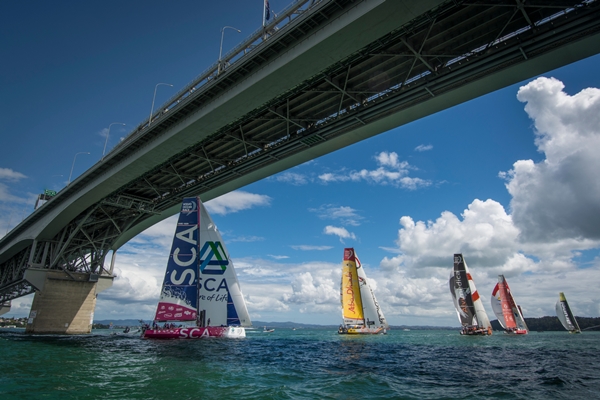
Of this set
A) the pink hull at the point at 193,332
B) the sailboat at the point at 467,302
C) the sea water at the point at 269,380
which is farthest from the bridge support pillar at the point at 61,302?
the sailboat at the point at 467,302

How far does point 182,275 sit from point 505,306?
5107 centimetres

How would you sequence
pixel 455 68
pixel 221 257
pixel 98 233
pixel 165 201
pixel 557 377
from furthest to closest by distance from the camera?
pixel 98 233, pixel 165 201, pixel 221 257, pixel 455 68, pixel 557 377

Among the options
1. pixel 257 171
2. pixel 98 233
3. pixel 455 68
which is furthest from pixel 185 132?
pixel 98 233

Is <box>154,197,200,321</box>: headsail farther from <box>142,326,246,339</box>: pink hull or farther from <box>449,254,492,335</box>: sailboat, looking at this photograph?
<box>449,254,492,335</box>: sailboat

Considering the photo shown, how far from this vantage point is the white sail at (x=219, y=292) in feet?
91.0

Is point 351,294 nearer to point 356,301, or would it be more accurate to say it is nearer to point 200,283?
point 356,301

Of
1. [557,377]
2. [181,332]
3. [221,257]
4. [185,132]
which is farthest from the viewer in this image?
[221,257]

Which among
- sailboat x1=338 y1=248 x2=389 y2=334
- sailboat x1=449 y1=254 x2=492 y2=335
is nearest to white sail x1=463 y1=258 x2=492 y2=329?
sailboat x1=449 y1=254 x2=492 y2=335

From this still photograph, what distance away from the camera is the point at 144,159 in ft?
93.7

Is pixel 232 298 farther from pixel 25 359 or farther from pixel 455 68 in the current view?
pixel 455 68

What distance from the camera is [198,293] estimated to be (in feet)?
91.9

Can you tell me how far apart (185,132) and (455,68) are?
17436mm

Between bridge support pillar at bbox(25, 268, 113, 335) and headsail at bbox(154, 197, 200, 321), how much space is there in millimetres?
20576

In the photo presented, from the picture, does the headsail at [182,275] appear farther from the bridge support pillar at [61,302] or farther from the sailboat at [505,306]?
the sailboat at [505,306]
